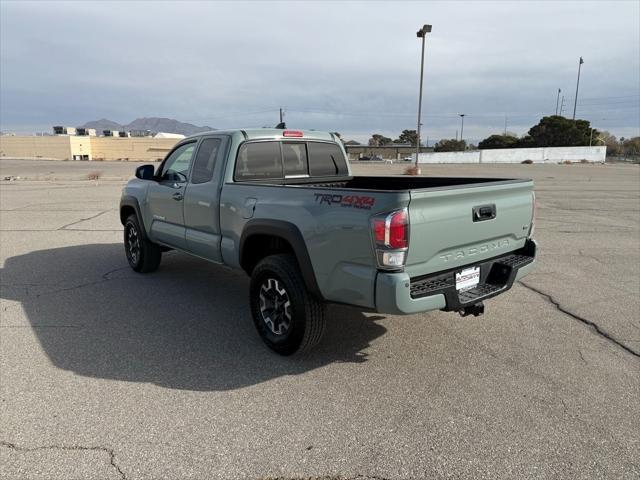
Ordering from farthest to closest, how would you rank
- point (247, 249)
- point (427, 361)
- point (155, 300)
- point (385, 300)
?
point (155, 300) < point (247, 249) < point (427, 361) < point (385, 300)

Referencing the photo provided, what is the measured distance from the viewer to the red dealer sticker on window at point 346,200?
9.84 ft

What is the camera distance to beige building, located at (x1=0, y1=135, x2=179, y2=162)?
3898 inches

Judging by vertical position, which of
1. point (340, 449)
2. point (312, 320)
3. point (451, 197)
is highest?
point (451, 197)

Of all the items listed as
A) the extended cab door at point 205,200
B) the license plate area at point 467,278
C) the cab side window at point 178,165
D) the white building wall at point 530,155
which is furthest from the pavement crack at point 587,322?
the white building wall at point 530,155

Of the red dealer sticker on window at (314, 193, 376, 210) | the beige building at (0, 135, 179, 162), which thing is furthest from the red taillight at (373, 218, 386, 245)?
the beige building at (0, 135, 179, 162)

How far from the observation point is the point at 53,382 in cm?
348

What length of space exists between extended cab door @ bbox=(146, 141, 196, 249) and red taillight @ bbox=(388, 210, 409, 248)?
122 inches

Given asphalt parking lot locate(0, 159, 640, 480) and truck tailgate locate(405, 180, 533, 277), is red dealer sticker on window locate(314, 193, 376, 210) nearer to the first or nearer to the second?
truck tailgate locate(405, 180, 533, 277)

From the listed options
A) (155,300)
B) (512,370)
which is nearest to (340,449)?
(512,370)

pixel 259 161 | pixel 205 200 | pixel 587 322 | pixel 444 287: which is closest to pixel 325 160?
pixel 259 161

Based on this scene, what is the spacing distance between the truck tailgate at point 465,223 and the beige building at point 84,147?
101m

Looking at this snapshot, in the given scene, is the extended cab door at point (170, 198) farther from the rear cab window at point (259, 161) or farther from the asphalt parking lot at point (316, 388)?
the rear cab window at point (259, 161)

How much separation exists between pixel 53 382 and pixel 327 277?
7.49 feet

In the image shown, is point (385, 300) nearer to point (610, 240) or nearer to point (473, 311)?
point (473, 311)
